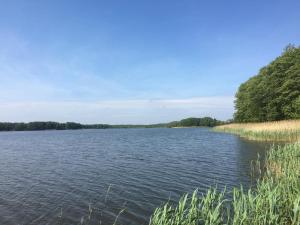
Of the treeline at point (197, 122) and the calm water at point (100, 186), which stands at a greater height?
the treeline at point (197, 122)

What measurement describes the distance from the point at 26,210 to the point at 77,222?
2.31 metres

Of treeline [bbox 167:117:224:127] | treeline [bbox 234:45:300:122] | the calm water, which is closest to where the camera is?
the calm water

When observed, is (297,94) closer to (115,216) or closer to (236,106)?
(236,106)

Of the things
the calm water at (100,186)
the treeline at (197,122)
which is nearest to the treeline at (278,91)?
the calm water at (100,186)

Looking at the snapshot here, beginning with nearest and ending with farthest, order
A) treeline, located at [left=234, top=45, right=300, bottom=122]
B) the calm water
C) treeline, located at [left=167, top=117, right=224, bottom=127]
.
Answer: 1. the calm water
2. treeline, located at [left=234, top=45, right=300, bottom=122]
3. treeline, located at [left=167, top=117, right=224, bottom=127]

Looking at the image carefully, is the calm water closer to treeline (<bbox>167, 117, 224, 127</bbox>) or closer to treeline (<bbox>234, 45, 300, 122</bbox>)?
treeline (<bbox>234, 45, 300, 122</bbox>)

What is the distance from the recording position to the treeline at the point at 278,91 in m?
40.2

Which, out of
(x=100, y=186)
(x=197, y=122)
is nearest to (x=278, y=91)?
(x=100, y=186)

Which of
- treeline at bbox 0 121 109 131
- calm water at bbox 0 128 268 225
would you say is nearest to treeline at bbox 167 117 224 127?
treeline at bbox 0 121 109 131

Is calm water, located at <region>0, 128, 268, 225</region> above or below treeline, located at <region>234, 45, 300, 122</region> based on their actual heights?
below

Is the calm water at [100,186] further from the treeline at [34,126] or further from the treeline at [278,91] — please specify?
the treeline at [34,126]

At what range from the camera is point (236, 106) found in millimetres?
62969

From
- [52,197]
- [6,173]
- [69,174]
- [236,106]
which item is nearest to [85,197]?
[52,197]

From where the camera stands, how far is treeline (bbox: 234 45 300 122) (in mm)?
40219
